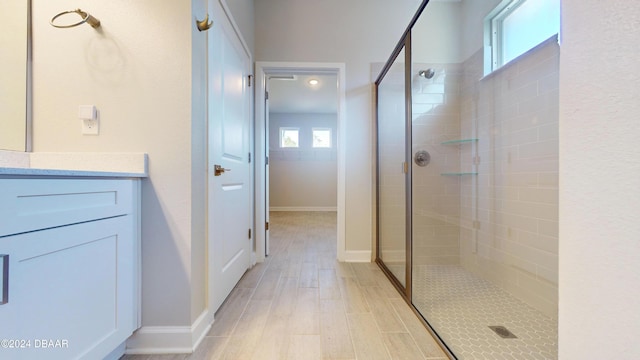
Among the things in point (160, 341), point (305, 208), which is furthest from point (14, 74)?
point (305, 208)

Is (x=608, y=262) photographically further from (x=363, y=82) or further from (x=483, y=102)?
(x=363, y=82)

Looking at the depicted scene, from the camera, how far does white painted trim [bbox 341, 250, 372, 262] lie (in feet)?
8.16

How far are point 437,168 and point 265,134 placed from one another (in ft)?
5.43

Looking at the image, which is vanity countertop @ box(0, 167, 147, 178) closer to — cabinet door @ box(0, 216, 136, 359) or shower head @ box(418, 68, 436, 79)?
cabinet door @ box(0, 216, 136, 359)

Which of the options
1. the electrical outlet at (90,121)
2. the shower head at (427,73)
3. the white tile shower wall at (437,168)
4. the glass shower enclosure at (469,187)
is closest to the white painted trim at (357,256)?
the glass shower enclosure at (469,187)

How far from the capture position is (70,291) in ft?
2.78

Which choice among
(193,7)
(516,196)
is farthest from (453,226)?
(193,7)

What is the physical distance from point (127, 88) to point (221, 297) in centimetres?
128

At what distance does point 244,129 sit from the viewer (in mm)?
2070

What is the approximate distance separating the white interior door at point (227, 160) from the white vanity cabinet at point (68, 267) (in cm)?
39

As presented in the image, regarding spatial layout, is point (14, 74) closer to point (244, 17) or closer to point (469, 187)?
point (244, 17)

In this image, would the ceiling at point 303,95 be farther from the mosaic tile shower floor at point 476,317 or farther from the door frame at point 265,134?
the mosaic tile shower floor at point 476,317

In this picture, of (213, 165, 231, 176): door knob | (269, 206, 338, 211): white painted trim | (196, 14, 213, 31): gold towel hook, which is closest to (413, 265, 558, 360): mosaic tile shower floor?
(213, 165, 231, 176): door knob

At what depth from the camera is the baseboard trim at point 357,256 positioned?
98.0 inches
